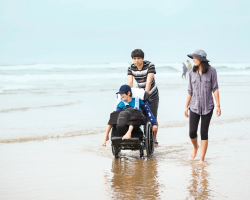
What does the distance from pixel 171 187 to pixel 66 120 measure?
573 centimetres

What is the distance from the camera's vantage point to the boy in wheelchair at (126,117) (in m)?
→ 5.47

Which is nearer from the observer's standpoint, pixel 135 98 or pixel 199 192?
pixel 199 192

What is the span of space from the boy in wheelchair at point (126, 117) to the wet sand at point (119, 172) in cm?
42

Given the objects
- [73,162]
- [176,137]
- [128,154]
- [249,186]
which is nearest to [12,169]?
[73,162]

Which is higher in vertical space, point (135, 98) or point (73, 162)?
point (135, 98)

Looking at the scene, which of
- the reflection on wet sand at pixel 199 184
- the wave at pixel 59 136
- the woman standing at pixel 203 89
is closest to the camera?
the reflection on wet sand at pixel 199 184

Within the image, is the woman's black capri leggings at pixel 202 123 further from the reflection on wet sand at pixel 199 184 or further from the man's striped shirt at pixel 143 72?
the man's striped shirt at pixel 143 72

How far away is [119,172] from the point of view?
196 inches

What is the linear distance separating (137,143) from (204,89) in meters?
1.18

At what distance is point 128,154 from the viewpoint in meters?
6.18

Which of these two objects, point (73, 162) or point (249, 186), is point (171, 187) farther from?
point (73, 162)

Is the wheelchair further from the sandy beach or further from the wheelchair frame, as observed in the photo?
the sandy beach

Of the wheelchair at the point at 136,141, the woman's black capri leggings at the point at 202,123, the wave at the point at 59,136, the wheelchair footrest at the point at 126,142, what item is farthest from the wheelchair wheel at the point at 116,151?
the wave at the point at 59,136

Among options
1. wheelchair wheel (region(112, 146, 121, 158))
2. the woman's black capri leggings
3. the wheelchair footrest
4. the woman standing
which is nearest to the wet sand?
wheelchair wheel (region(112, 146, 121, 158))
